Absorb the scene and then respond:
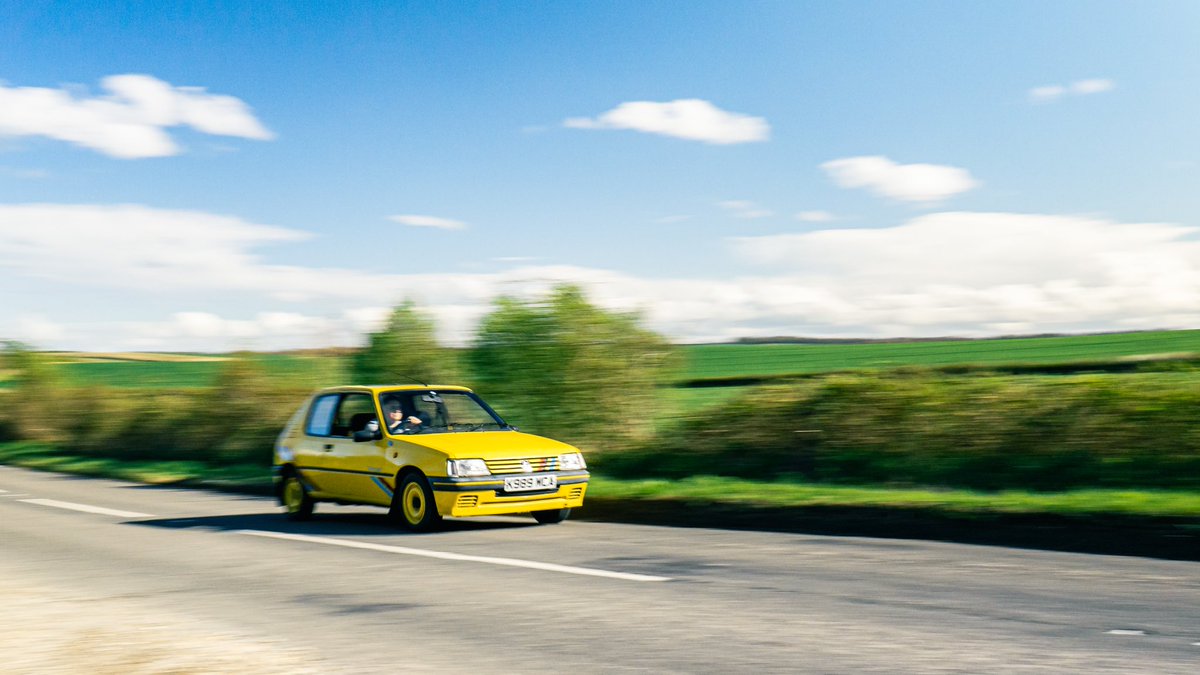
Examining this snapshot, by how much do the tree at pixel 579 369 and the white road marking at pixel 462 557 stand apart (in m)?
7.52

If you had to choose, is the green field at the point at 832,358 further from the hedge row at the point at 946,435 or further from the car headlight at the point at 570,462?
the car headlight at the point at 570,462

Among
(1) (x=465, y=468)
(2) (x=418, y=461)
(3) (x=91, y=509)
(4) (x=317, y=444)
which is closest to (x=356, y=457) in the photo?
(4) (x=317, y=444)

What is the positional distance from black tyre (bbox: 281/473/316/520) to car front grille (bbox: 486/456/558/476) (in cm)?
329

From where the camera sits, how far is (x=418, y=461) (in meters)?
12.3

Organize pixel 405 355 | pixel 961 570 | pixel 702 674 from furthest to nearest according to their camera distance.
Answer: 1. pixel 405 355
2. pixel 961 570
3. pixel 702 674

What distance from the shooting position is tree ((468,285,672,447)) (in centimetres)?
1978

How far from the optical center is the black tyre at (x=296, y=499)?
14391 millimetres

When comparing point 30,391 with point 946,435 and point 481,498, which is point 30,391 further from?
point 946,435

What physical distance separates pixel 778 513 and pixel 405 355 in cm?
1303

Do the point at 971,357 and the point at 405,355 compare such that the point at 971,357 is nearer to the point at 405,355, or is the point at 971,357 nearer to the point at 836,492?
the point at 405,355

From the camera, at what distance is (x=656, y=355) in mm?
20453

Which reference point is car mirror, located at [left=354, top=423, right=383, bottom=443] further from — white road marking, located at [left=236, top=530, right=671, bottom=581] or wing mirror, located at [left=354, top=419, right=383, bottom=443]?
white road marking, located at [left=236, top=530, right=671, bottom=581]

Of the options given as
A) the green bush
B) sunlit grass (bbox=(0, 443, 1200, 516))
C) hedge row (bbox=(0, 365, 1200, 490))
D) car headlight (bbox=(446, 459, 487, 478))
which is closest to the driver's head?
car headlight (bbox=(446, 459, 487, 478))

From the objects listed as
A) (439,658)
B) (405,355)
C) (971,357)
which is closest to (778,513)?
(439,658)
